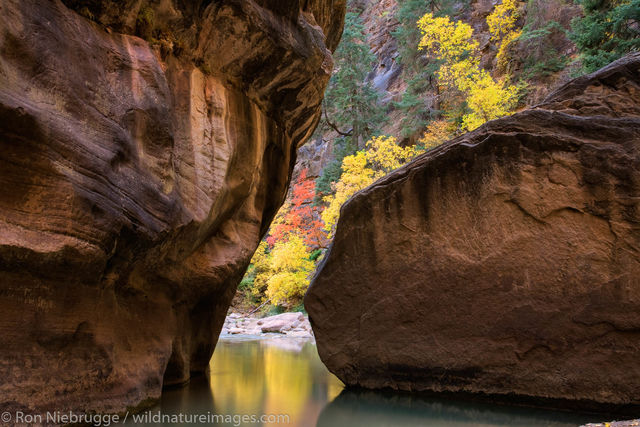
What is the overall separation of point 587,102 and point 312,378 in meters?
6.20

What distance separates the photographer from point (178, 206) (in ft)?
17.3

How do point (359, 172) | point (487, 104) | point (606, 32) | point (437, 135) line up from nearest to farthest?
1. point (606, 32)
2. point (487, 104)
3. point (359, 172)
4. point (437, 135)

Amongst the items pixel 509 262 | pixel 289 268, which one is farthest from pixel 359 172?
pixel 509 262

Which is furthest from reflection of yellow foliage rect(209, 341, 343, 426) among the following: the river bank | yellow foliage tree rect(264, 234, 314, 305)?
yellow foliage tree rect(264, 234, 314, 305)

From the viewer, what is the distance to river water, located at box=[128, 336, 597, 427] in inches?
191

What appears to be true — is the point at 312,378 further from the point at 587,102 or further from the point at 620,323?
the point at 587,102

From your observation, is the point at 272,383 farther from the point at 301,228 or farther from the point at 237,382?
the point at 301,228

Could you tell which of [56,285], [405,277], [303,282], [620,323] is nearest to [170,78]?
[56,285]

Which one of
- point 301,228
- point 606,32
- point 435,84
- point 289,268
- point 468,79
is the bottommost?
point 289,268

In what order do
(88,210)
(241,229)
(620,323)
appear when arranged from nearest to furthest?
1. (88,210)
2. (620,323)
3. (241,229)

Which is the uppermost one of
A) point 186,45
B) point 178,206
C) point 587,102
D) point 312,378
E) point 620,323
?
Answer: point 186,45

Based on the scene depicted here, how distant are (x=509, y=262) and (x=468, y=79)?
1300 cm

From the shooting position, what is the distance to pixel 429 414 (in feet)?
17.1

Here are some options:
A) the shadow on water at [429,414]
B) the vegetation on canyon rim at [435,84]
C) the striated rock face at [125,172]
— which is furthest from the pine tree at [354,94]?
the shadow on water at [429,414]
